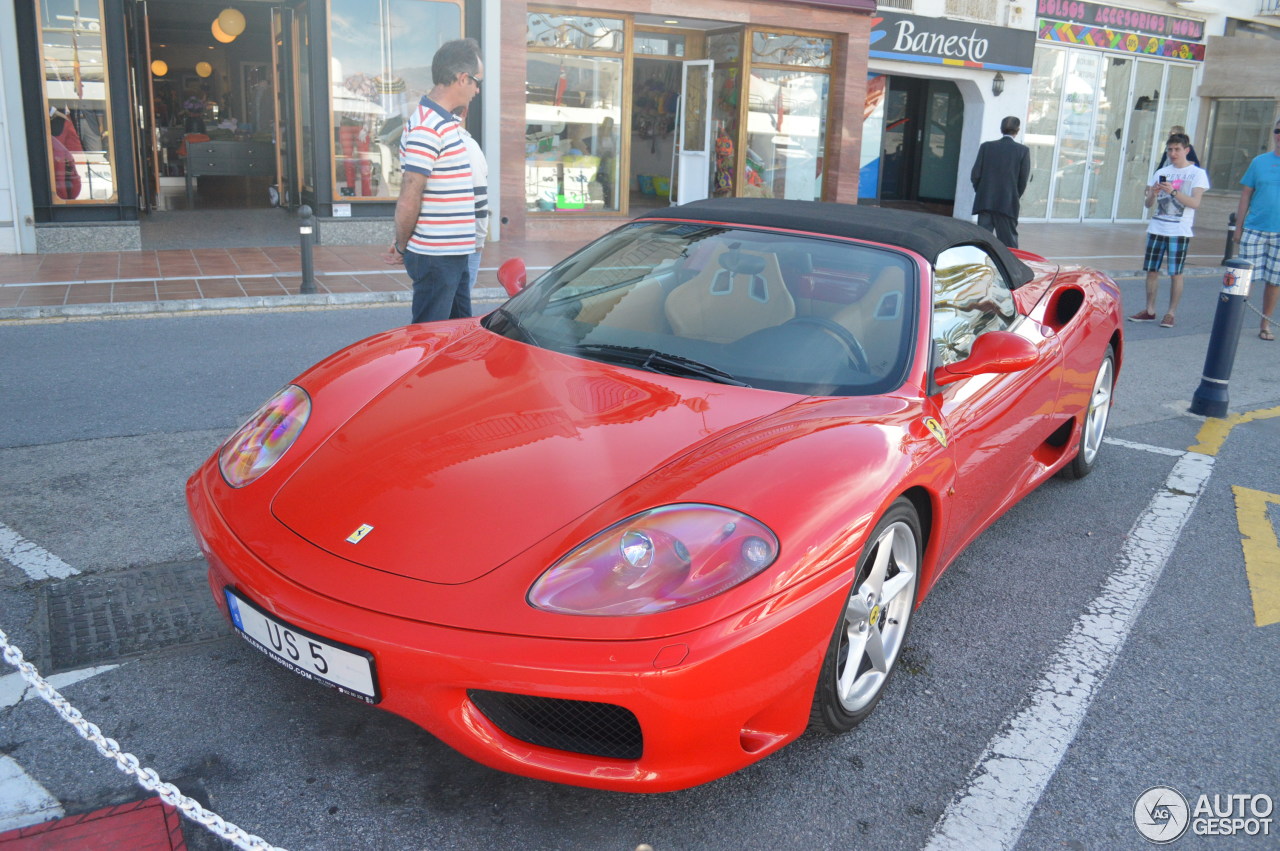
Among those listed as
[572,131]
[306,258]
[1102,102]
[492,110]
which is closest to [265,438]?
[306,258]

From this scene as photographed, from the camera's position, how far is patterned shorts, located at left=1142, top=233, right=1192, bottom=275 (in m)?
9.74

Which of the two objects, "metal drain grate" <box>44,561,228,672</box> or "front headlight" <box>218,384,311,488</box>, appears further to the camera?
"metal drain grate" <box>44,561,228,672</box>

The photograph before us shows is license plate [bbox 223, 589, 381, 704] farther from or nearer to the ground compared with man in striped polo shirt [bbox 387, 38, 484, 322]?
nearer to the ground

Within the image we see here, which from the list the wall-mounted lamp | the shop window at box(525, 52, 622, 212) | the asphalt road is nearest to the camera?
the asphalt road

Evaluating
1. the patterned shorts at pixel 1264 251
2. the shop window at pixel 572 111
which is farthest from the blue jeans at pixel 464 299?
the shop window at pixel 572 111

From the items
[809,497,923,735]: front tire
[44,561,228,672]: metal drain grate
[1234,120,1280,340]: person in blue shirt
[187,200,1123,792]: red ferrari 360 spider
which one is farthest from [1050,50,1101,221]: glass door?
[44,561,228,672]: metal drain grate

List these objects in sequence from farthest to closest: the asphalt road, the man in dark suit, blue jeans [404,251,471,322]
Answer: the man in dark suit → blue jeans [404,251,471,322] → the asphalt road

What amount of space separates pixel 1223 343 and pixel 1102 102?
17212mm

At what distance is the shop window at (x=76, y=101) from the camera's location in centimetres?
1097

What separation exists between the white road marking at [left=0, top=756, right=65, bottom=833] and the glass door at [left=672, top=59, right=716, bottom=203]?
15.2 m

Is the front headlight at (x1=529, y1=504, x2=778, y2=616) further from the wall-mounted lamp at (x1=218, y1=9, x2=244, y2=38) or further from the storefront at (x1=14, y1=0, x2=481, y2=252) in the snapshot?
the wall-mounted lamp at (x1=218, y1=9, x2=244, y2=38)

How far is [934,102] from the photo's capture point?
21375 mm

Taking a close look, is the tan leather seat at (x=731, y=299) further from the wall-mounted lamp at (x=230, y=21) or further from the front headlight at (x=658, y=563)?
the wall-mounted lamp at (x=230, y=21)

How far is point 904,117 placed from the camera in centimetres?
2155
